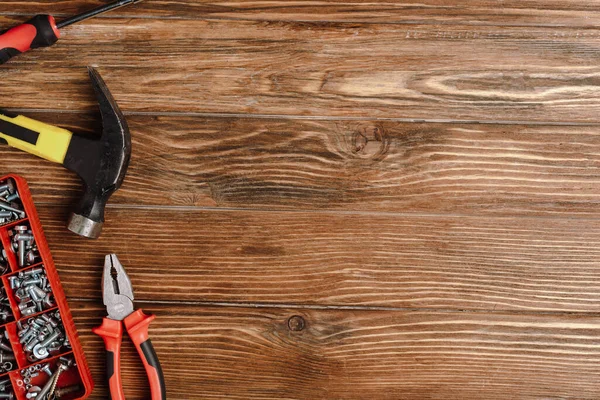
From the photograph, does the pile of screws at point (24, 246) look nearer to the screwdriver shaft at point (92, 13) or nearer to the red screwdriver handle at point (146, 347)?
the red screwdriver handle at point (146, 347)

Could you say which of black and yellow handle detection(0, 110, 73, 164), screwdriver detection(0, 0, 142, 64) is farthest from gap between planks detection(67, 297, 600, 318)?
screwdriver detection(0, 0, 142, 64)

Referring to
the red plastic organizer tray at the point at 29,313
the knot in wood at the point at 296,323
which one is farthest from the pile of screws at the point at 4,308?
the knot in wood at the point at 296,323

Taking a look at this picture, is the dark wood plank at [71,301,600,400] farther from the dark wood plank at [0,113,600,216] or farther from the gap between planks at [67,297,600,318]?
the dark wood plank at [0,113,600,216]

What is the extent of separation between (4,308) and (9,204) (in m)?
0.22

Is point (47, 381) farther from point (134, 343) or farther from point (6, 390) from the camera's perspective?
point (134, 343)

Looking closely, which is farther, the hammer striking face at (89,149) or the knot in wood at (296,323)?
the knot in wood at (296,323)

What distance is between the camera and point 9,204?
1.37 metres

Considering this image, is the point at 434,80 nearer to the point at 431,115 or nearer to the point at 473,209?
the point at 431,115

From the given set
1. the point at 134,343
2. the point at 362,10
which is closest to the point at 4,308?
the point at 134,343

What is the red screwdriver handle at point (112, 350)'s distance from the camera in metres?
1.38

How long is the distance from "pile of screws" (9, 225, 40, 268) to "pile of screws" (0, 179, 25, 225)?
1.0 inches

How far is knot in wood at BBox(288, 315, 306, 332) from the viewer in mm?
1443

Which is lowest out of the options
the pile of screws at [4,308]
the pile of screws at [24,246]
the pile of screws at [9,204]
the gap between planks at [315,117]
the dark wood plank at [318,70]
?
the pile of screws at [4,308]

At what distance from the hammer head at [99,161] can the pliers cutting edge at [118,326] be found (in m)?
0.10
